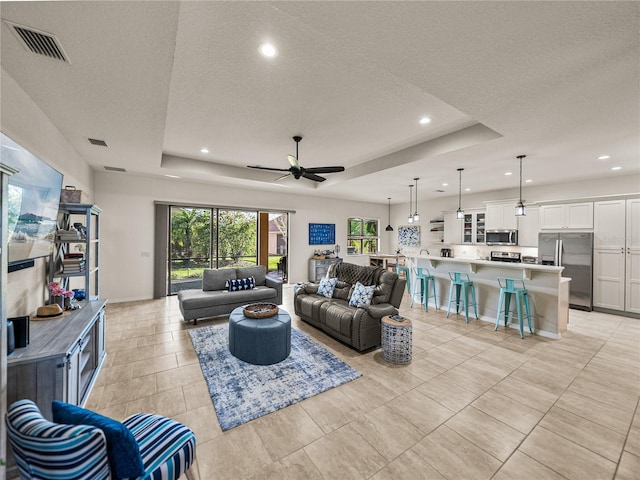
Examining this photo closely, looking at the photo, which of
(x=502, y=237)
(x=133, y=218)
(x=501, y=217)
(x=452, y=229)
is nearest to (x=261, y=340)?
(x=133, y=218)

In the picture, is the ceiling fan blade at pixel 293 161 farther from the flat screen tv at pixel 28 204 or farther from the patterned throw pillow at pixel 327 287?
the flat screen tv at pixel 28 204

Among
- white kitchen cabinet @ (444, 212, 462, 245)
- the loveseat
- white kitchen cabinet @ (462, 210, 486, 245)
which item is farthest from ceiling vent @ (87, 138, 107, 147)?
white kitchen cabinet @ (462, 210, 486, 245)

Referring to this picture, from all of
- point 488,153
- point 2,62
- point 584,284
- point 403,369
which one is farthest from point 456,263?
point 2,62

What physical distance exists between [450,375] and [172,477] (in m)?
2.75

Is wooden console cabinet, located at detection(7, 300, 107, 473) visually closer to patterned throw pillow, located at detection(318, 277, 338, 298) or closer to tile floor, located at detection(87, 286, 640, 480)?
tile floor, located at detection(87, 286, 640, 480)

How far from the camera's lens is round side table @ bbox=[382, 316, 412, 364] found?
317 centimetres

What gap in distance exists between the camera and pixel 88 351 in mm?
2836

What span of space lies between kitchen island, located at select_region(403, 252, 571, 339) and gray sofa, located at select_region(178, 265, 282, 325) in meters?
3.53

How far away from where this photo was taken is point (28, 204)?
7.56ft

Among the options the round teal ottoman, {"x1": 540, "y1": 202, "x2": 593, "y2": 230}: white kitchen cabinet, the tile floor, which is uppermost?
{"x1": 540, "y1": 202, "x2": 593, "y2": 230}: white kitchen cabinet

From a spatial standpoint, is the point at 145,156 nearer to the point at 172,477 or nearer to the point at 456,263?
the point at 172,477

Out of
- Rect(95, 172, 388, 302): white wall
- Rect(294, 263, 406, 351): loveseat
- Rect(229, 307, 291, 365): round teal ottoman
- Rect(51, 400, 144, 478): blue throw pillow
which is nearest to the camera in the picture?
Rect(51, 400, 144, 478): blue throw pillow

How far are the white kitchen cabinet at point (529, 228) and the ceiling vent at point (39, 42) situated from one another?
843 centimetres

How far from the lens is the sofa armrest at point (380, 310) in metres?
3.55
